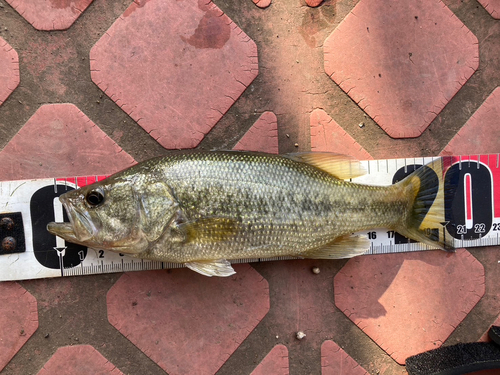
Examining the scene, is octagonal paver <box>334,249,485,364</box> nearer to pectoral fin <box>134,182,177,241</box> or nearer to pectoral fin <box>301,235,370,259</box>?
pectoral fin <box>301,235,370,259</box>

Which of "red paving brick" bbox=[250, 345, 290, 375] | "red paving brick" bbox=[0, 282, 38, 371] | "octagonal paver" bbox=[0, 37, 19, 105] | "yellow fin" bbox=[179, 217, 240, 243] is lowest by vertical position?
"red paving brick" bbox=[250, 345, 290, 375]

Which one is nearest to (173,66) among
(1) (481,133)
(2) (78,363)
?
(2) (78,363)

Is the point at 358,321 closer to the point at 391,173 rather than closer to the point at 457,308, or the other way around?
the point at 457,308

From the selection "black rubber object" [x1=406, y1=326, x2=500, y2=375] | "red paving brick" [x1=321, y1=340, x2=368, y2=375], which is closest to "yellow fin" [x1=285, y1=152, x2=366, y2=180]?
"red paving brick" [x1=321, y1=340, x2=368, y2=375]

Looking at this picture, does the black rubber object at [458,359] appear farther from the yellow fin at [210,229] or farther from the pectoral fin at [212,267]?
the yellow fin at [210,229]

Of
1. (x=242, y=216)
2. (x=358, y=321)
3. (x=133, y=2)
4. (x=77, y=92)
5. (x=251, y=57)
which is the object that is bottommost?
(x=358, y=321)

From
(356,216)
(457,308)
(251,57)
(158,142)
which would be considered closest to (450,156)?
(356,216)
